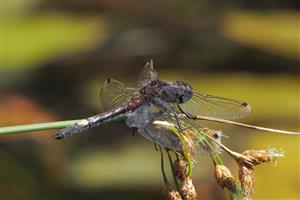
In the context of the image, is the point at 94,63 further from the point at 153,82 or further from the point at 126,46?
the point at 153,82

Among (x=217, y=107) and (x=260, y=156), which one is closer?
(x=260, y=156)

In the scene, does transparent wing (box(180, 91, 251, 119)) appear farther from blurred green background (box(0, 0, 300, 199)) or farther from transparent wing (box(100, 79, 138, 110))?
blurred green background (box(0, 0, 300, 199))

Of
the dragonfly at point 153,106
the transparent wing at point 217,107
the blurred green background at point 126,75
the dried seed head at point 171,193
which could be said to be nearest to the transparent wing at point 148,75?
the dragonfly at point 153,106

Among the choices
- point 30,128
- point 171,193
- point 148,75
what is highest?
point 148,75

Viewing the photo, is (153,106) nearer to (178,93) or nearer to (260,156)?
(178,93)

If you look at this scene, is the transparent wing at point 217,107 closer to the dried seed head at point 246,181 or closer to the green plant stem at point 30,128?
the dried seed head at point 246,181

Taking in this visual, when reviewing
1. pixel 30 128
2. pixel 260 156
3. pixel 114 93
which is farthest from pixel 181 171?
pixel 114 93

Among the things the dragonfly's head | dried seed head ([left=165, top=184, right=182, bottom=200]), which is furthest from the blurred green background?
dried seed head ([left=165, top=184, right=182, bottom=200])
